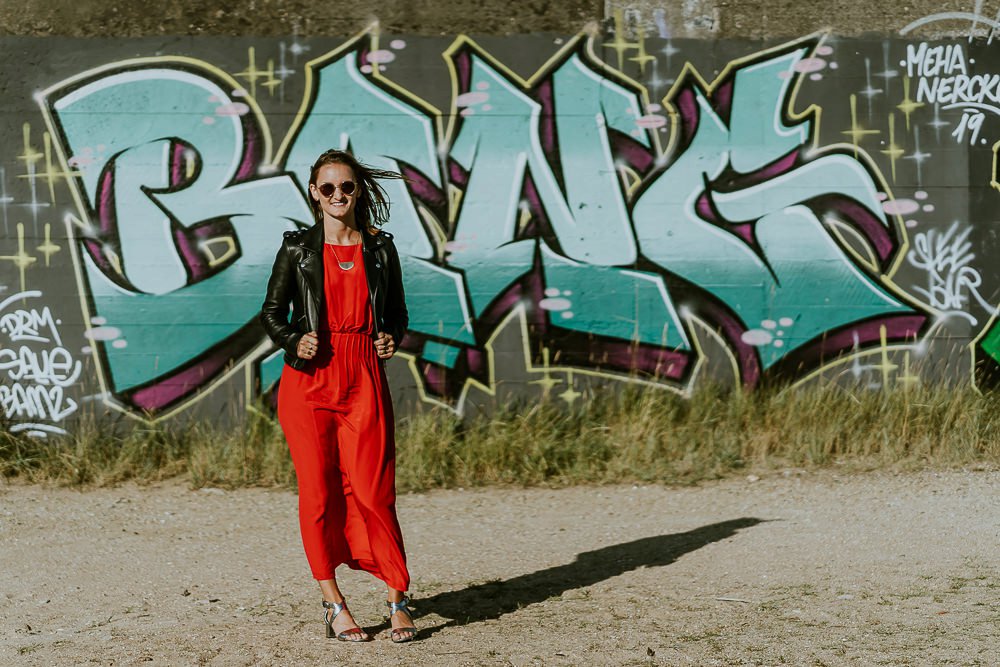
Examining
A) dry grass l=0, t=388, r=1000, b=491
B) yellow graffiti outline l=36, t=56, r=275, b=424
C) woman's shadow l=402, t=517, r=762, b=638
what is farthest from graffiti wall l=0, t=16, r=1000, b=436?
woman's shadow l=402, t=517, r=762, b=638

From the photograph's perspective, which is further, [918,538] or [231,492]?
[231,492]

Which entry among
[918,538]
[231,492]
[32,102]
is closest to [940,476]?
[918,538]

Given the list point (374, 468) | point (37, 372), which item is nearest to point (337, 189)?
point (374, 468)

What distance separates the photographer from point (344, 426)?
443 cm

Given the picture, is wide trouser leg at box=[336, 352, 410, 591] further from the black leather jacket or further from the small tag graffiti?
the small tag graffiti

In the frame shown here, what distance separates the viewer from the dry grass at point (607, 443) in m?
7.09

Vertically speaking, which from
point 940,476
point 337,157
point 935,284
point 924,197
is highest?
point 337,157

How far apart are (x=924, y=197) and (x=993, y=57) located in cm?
103

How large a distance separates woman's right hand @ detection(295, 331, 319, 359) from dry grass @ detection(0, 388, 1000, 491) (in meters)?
2.77

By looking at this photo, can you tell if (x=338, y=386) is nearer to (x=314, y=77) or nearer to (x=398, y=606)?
(x=398, y=606)

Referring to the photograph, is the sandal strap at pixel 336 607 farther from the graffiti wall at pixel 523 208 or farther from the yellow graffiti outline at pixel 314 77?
the yellow graffiti outline at pixel 314 77

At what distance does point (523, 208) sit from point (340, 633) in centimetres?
384

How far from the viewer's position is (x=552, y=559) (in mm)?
5633

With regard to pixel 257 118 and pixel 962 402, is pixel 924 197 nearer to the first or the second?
pixel 962 402
